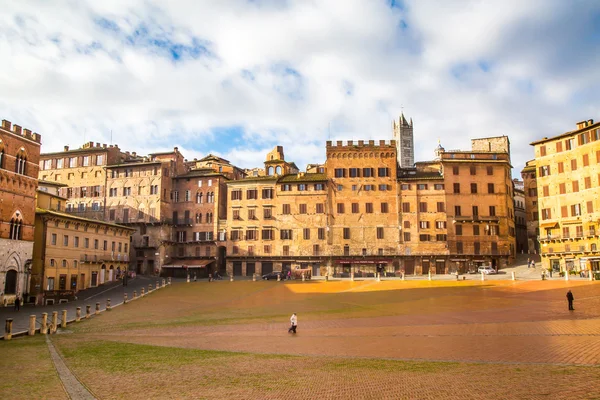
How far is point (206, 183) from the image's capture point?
76562 millimetres

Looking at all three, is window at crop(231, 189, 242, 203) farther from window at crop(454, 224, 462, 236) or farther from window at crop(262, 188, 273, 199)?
window at crop(454, 224, 462, 236)

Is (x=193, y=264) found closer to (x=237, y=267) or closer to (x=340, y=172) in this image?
(x=237, y=267)

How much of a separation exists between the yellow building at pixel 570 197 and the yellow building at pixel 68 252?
55.4 m

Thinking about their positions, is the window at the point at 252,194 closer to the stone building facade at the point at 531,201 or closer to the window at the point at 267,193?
the window at the point at 267,193

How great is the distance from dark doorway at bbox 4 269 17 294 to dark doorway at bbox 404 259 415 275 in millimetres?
47205

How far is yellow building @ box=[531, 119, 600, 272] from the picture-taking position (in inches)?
2263

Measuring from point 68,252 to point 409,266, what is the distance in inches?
1717

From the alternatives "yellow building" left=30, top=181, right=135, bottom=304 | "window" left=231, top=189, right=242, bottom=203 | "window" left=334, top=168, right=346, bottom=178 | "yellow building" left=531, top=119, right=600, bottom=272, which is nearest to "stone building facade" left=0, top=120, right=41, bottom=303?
"yellow building" left=30, top=181, right=135, bottom=304

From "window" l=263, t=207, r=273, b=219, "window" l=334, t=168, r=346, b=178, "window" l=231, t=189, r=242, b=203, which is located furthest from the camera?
"window" l=231, t=189, r=242, b=203

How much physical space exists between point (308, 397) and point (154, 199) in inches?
2573

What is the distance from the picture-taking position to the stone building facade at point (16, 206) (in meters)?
45.6

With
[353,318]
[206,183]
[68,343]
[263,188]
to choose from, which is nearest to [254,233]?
[263,188]

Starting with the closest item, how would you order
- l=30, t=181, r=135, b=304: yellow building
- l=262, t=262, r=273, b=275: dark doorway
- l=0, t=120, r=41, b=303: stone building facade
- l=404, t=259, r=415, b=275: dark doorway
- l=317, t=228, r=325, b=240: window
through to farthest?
l=0, t=120, r=41, b=303: stone building facade
l=30, t=181, r=135, b=304: yellow building
l=404, t=259, r=415, b=275: dark doorway
l=317, t=228, r=325, b=240: window
l=262, t=262, r=273, b=275: dark doorway

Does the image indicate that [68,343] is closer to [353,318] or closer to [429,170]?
[353,318]
